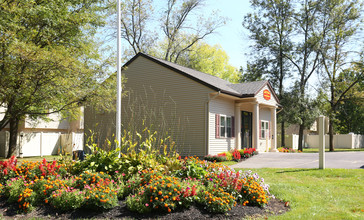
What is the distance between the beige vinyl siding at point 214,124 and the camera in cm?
1641

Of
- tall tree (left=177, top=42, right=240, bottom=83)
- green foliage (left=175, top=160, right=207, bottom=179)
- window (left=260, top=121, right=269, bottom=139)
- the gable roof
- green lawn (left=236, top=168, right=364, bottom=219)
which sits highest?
tall tree (left=177, top=42, right=240, bottom=83)

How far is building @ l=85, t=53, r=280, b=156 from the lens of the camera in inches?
646

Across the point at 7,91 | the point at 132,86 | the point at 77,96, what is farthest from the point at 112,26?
the point at 7,91

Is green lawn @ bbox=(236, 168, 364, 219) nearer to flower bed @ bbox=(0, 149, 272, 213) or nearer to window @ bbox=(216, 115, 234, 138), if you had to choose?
flower bed @ bbox=(0, 149, 272, 213)

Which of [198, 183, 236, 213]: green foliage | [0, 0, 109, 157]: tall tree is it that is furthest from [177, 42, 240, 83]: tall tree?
[198, 183, 236, 213]: green foliage

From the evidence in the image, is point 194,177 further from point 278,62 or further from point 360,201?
point 278,62

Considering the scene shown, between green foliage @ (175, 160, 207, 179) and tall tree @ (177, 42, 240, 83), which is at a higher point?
tall tree @ (177, 42, 240, 83)

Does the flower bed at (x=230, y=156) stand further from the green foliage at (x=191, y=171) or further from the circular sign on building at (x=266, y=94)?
the green foliage at (x=191, y=171)

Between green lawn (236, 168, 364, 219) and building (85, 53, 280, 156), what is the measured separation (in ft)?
19.2

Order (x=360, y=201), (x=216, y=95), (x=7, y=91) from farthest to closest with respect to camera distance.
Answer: (x=216, y=95) < (x=7, y=91) < (x=360, y=201)

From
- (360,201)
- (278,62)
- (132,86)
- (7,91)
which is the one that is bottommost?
(360,201)

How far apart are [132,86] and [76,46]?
16.5 ft

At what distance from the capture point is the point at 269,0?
99.1 ft

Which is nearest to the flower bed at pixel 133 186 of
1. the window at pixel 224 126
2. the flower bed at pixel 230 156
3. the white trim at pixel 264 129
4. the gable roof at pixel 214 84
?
the flower bed at pixel 230 156
